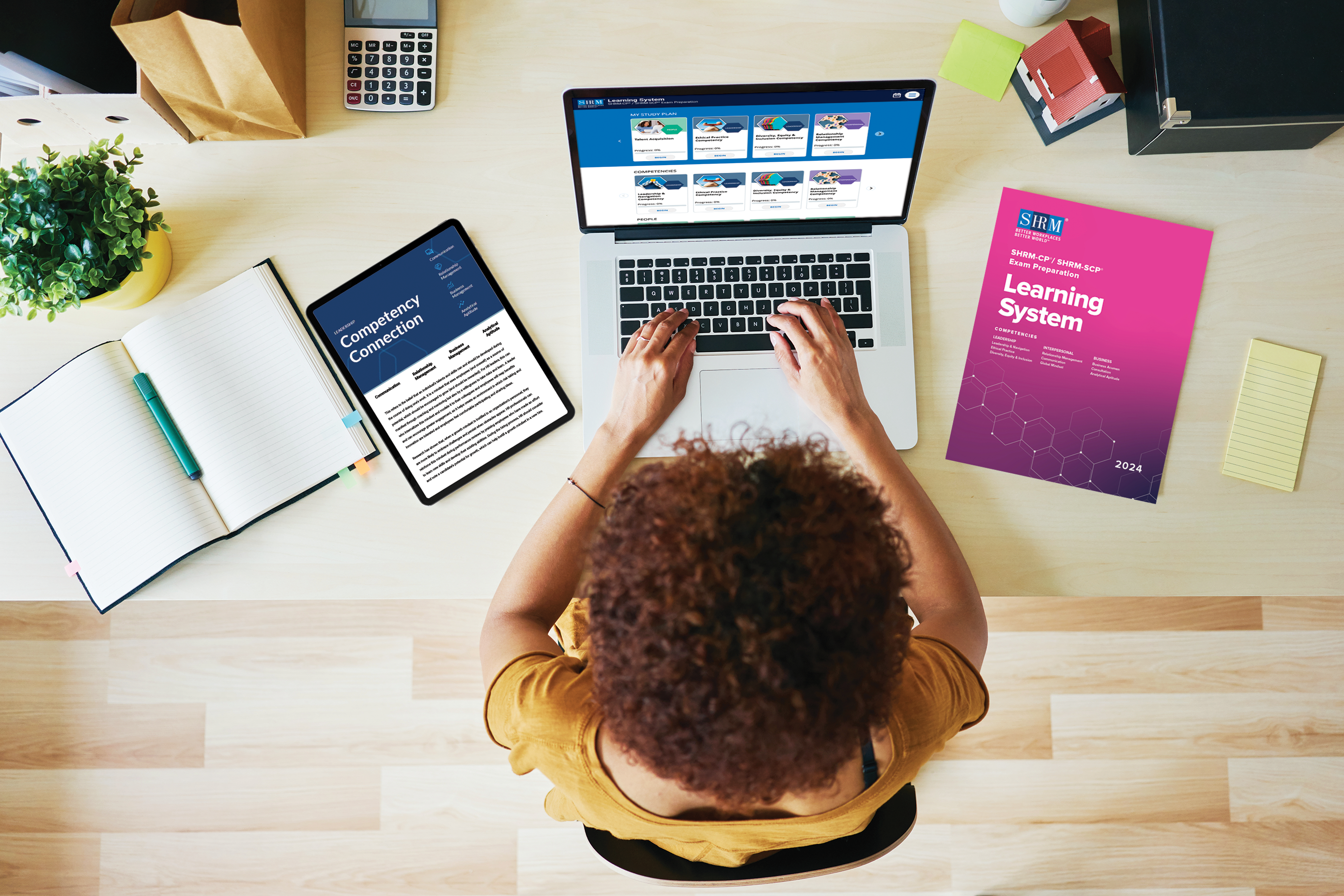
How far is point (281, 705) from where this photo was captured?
1.56 metres

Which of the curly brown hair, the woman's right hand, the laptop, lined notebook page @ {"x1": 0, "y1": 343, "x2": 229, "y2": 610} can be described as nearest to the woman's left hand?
the laptop

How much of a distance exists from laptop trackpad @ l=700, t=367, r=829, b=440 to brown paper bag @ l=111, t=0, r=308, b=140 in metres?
0.64

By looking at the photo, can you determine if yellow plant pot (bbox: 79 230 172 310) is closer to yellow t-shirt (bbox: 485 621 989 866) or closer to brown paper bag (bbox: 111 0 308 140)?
brown paper bag (bbox: 111 0 308 140)

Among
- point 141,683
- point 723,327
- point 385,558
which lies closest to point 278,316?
point 385,558

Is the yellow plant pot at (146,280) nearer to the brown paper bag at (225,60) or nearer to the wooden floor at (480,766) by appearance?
the brown paper bag at (225,60)

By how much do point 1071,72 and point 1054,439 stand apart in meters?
0.47

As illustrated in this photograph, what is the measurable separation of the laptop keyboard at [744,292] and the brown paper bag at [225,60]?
51 centimetres

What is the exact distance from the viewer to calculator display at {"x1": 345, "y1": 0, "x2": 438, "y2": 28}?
1.03 m

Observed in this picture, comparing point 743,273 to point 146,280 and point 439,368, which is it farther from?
point 146,280

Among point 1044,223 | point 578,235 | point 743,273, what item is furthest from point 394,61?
point 1044,223

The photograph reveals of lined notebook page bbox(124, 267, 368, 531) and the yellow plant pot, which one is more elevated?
the yellow plant pot

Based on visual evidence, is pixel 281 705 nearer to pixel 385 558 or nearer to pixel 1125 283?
pixel 385 558

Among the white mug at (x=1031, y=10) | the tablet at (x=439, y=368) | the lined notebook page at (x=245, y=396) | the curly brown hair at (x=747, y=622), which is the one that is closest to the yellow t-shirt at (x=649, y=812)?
the curly brown hair at (x=747, y=622)

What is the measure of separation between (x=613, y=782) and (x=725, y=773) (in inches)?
7.1
